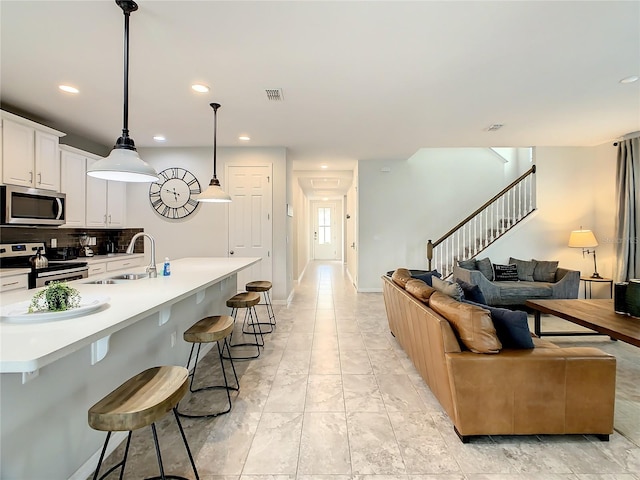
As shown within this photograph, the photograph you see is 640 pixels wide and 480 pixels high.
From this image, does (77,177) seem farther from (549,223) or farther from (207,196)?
(549,223)

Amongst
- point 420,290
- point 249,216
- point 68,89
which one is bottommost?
point 420,290

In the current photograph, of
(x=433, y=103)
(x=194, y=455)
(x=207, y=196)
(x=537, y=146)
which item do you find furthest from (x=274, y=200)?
(x=537, y=146)

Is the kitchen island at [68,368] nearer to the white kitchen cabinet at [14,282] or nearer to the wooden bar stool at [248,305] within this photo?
the wooden bar stool at [248,305]

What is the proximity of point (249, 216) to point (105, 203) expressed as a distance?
2.20 meters

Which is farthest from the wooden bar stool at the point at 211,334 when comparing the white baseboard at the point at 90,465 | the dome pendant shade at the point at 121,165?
the dome pendant shade at the point at 121,165

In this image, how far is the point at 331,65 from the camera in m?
2.80

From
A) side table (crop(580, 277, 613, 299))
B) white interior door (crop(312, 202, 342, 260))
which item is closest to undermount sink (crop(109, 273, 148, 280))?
side table (crop(580, 277, 613, 299))

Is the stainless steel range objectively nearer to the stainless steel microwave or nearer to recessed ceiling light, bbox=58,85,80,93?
the stainless steel microwave

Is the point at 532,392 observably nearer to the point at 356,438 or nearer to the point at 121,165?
the point at 356,438

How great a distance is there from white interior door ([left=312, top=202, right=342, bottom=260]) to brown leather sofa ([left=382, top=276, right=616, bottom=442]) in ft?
40.7

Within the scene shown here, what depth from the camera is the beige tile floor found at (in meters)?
1.78

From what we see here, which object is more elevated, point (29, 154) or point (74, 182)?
point (29, 154)

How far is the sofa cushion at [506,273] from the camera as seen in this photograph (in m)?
5.43

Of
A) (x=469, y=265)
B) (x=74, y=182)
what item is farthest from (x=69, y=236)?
(x=469, y=265)
